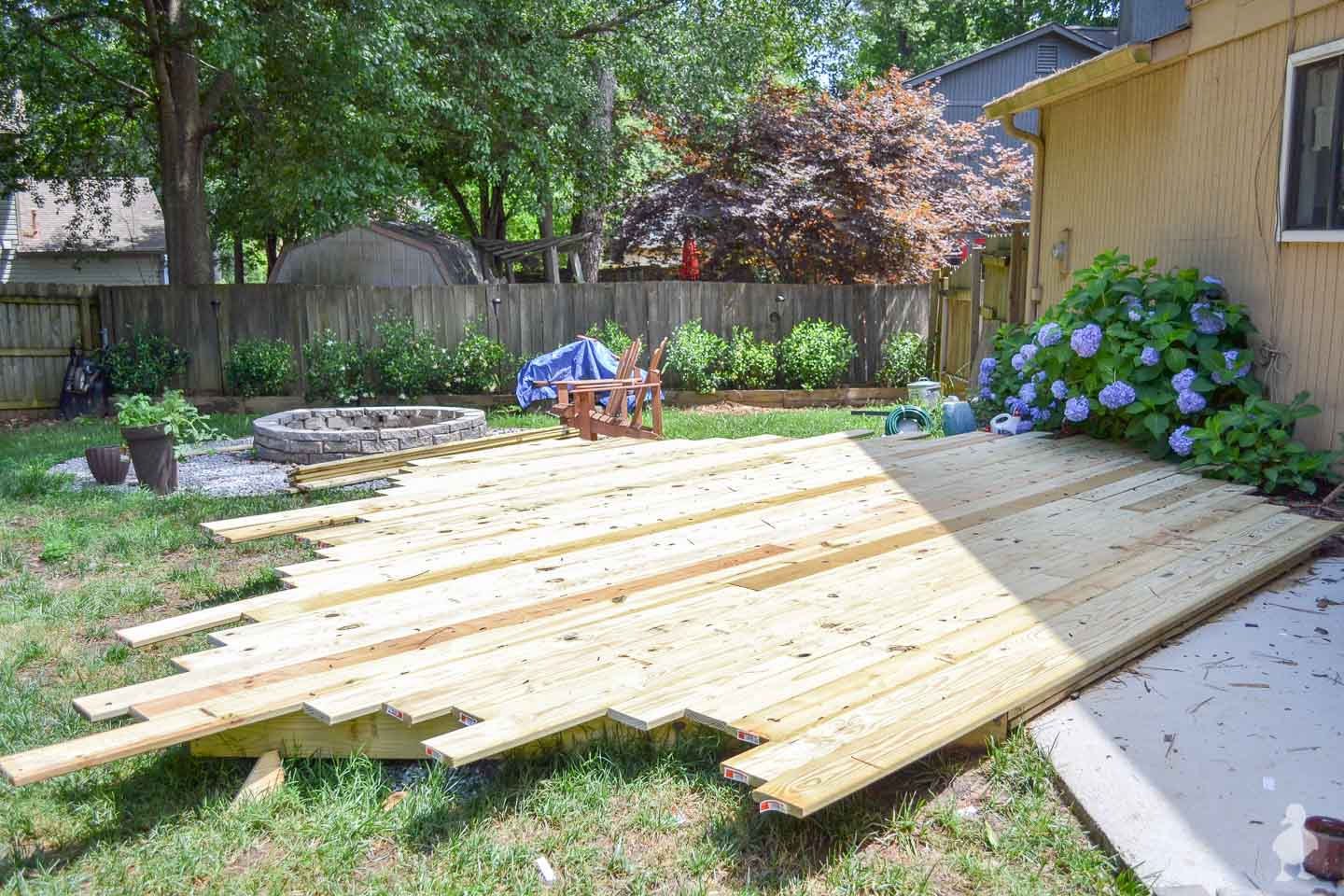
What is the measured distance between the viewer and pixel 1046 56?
889 inches

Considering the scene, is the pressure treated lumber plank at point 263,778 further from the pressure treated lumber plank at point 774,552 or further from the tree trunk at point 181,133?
the tree trunk at point 181,133

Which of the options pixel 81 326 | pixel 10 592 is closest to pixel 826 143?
pixel 81 326

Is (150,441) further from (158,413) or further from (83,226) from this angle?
(83,226)

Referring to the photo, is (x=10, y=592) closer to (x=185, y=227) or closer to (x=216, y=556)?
(x=216, y=556)

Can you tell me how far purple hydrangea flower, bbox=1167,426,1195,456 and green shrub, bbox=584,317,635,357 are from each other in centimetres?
785

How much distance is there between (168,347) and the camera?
12.3 m

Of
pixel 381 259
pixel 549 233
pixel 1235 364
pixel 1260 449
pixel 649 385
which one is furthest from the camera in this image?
pixel 549 233

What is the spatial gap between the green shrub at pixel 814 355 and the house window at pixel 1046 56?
12.7 m

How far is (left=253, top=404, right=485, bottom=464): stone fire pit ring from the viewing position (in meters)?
8.14

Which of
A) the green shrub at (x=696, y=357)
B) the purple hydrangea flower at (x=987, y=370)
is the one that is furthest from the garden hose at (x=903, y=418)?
the green shrub at (x=696, y=357)

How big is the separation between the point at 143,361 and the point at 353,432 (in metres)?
5.30

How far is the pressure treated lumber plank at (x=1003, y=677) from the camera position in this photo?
7.27 ft

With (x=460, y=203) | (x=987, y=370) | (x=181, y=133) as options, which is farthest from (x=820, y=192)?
(x=460, y=203)

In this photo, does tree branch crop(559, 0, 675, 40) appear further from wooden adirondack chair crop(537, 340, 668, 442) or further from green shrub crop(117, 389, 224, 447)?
green shrub crop(117, 389, 224, 447)
